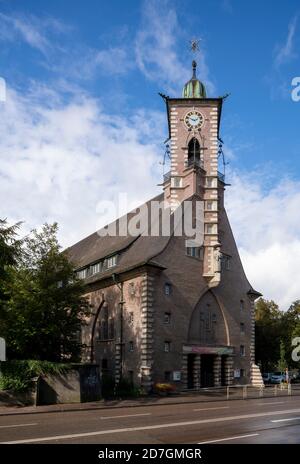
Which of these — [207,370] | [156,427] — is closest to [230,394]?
[207,370]

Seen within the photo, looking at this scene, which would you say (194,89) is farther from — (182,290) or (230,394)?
(230,394)

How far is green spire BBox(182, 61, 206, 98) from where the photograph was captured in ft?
173

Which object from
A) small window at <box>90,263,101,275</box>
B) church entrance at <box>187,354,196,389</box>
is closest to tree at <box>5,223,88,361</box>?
church entrance at <box>187,354,196,389</box>

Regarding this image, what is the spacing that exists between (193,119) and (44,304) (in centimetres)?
2792

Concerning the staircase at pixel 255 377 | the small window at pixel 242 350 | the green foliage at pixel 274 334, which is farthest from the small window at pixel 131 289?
the green foliage at pixel 274 334

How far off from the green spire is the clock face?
8.43 ft

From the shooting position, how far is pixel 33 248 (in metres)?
33.1

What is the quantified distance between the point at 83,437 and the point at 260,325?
5410cm

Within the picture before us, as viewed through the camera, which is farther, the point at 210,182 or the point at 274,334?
the point at 274,334

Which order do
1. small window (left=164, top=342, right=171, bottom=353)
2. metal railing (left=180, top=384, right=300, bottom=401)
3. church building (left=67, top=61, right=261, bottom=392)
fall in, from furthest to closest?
1. small window (left=164, top=342, right=171, bottom=353)
2. church building (left=67, top=61, right=261, bottom=392)
3. metal railing (left=180, top=384, right=300, bottom=401)

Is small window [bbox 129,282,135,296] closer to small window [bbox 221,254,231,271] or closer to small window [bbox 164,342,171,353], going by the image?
small window [bbox 164,342,171,353]

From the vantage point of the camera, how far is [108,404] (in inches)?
1187
